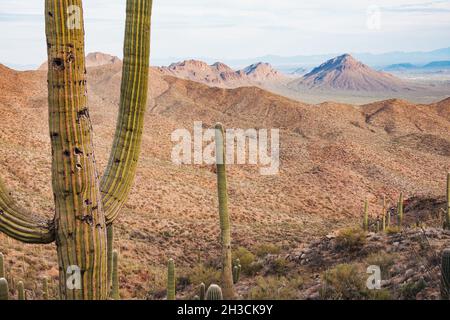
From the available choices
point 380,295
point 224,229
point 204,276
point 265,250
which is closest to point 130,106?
point 224,229

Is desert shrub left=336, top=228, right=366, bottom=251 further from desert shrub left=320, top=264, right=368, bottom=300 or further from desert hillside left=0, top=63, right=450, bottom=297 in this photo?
desert hillside left=0, top=63, right=450, bottom=297

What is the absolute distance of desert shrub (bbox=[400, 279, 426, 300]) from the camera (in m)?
6.25

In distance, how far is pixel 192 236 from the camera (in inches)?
607

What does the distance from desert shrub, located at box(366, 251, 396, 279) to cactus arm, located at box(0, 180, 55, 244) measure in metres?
5.93

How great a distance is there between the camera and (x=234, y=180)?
85.1 ft

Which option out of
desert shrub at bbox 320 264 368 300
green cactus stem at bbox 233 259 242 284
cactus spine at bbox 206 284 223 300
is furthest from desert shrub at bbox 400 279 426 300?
green cactus stem at bbox 233 259 242 284

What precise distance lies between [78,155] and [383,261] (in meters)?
6.41

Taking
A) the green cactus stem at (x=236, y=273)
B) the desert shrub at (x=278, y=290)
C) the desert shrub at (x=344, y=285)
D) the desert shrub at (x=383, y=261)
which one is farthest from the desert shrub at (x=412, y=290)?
the green cactus stem at (x=236, y=273)

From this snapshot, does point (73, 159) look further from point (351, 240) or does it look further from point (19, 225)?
point (351, 240)

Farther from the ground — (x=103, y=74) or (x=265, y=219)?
(x=103, y=74)

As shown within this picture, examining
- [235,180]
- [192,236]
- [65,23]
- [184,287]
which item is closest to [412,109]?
[235,180]

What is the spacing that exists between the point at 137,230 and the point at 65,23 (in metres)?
12.0
